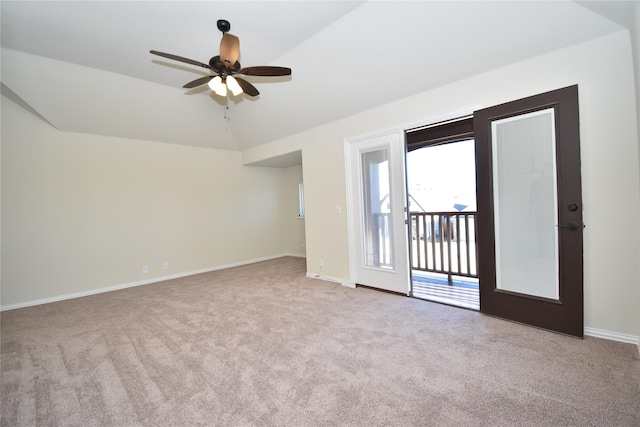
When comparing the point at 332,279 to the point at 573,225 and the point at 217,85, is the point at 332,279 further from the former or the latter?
the point at 217,85

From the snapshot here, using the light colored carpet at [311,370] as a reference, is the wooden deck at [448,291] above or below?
below

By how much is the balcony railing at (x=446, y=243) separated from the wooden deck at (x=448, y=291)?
20 cm

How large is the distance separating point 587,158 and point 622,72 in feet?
2.11

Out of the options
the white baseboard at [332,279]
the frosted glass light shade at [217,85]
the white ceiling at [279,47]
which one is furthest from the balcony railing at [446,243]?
the frosted glass light shade at [217,85]

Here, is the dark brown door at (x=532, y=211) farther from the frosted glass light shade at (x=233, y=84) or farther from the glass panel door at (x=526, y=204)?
the frosted glass light shade at (x=233, y=84)

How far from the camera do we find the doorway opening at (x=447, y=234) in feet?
11.9

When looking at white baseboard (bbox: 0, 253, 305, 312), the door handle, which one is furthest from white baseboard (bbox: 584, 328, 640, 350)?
white baseboard (bbox: 0, 253, 305, 312)

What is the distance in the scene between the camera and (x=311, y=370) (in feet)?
6.35

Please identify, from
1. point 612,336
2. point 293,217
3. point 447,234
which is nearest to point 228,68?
point 447,234

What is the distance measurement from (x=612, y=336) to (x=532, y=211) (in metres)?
1.11

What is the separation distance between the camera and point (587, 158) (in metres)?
2.17

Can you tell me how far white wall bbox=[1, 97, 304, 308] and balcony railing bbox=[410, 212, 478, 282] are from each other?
3.46 m

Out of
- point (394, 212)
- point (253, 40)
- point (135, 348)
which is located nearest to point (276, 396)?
point (135, 348)

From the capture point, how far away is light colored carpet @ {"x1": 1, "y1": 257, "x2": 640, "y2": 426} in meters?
1.53
